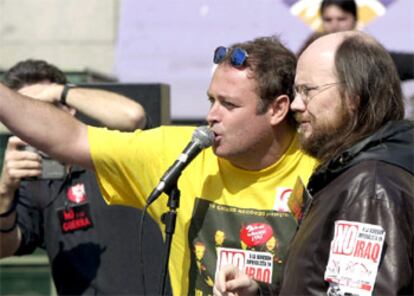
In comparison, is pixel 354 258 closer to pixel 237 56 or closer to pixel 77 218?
pixel 237 56

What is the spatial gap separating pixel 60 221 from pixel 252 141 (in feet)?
3.91

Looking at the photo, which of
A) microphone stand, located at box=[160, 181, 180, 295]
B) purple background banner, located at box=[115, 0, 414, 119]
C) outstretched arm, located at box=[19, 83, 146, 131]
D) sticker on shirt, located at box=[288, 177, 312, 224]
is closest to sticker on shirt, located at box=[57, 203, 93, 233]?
outstretched arm, located at box=[19, 83, 146, 131]

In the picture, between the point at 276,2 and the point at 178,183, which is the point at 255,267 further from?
the point at 276,2

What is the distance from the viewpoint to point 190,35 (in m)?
6.83

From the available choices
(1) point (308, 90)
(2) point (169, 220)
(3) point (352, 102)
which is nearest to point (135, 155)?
(2) point (169, 220)

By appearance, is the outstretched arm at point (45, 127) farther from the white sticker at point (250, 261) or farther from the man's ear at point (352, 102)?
the man's ear at point (352, 102)

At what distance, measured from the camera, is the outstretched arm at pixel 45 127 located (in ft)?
11.1

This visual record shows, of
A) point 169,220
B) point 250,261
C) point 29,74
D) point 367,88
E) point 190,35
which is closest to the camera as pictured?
point 367,88

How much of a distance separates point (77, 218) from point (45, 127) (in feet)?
2.97

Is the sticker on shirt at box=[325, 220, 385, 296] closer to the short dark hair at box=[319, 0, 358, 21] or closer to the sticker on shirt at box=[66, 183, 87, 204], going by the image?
the sticker on shirt at box=[66, 183, 87, 204]

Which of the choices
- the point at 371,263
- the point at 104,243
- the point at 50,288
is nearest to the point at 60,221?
the point at 104,243

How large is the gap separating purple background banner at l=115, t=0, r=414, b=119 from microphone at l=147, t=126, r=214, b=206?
316 cm

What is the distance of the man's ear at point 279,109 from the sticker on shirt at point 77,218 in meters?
1.10

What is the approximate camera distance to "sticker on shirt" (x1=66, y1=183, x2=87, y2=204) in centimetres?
431
